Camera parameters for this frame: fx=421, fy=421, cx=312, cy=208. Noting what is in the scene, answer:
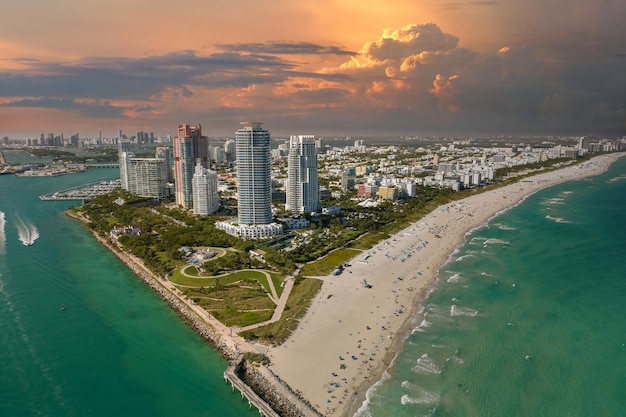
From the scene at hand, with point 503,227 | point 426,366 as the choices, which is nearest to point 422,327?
point 426,366

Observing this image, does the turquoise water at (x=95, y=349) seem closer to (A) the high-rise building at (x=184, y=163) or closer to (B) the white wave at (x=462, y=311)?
(B) the white wave at (x=462, y=311)

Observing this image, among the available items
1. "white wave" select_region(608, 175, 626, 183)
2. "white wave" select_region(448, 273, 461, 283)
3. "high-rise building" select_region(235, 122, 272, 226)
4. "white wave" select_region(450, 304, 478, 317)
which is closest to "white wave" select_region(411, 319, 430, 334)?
"white wave" select_region(450, 304, 478, 317)

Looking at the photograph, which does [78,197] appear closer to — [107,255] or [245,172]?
[107,255]

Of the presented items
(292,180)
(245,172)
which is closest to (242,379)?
(245,172)

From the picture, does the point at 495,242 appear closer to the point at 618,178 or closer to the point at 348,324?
the point at 348,324

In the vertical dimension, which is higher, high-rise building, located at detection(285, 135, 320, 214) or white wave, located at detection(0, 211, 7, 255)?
high-rise building, located at detection(285, 135, 320, 214)

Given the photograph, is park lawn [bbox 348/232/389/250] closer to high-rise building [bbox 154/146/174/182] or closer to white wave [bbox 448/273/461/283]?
white wave [bbox 448/273/461/283]

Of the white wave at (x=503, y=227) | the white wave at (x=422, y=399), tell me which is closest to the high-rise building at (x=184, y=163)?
the white wave at (x=503, y=227)

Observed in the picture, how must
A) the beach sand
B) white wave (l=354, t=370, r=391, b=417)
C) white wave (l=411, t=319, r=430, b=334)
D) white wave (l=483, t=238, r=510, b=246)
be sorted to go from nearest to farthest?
white wave (l=354, t=370, r=391, b=417)
the beach sand
white wave (l=411, t=319, r=430, b=334)
white wave (l=483, t=238, r=510, b=246)
